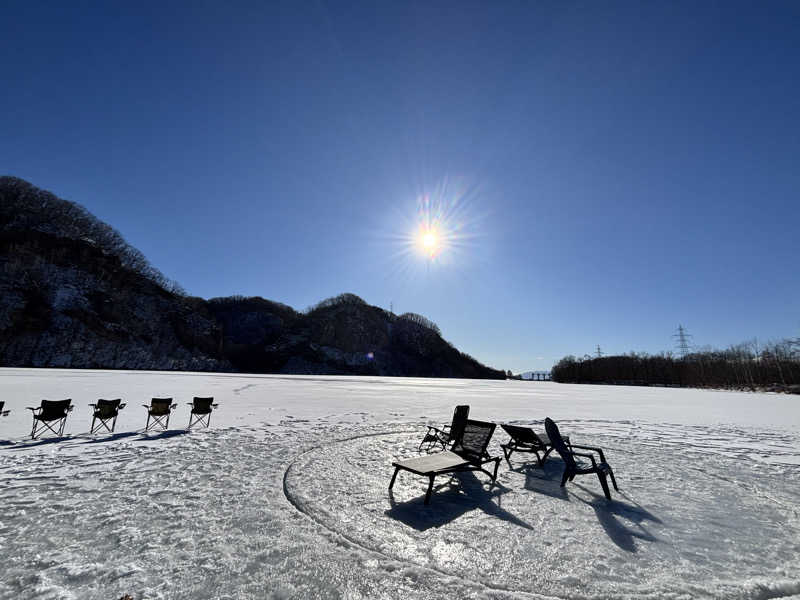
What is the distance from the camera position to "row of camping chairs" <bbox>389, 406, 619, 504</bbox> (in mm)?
4887

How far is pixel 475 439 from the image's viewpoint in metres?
6.32

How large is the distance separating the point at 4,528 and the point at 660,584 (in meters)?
6.35

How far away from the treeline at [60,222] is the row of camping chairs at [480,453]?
123 meters

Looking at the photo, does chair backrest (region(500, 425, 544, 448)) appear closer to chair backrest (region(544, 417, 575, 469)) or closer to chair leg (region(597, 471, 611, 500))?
chair backrest (region(544, 417, 575, 469))

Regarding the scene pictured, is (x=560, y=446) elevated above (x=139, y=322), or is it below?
below

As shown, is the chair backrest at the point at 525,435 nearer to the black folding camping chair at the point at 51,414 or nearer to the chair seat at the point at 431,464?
the chair seat at the point at 431,464

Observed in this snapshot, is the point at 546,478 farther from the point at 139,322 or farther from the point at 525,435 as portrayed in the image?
the point at 139,322

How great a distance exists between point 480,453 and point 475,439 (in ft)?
1.53

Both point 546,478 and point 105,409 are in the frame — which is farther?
point 105,409

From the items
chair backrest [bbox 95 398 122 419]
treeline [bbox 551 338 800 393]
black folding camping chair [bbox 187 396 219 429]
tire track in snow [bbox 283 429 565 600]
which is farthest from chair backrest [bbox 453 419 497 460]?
treeline [bbox 551 338 800 393]

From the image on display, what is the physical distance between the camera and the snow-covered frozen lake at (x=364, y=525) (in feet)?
9.53

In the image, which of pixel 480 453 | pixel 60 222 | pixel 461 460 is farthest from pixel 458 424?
pixel 60 222

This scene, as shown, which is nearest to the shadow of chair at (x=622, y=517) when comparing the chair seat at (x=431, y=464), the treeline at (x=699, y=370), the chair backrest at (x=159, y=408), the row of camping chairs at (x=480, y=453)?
the row of camping chairs at (x=480, y=453)

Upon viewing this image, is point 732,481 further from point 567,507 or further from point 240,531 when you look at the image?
point 240,531
